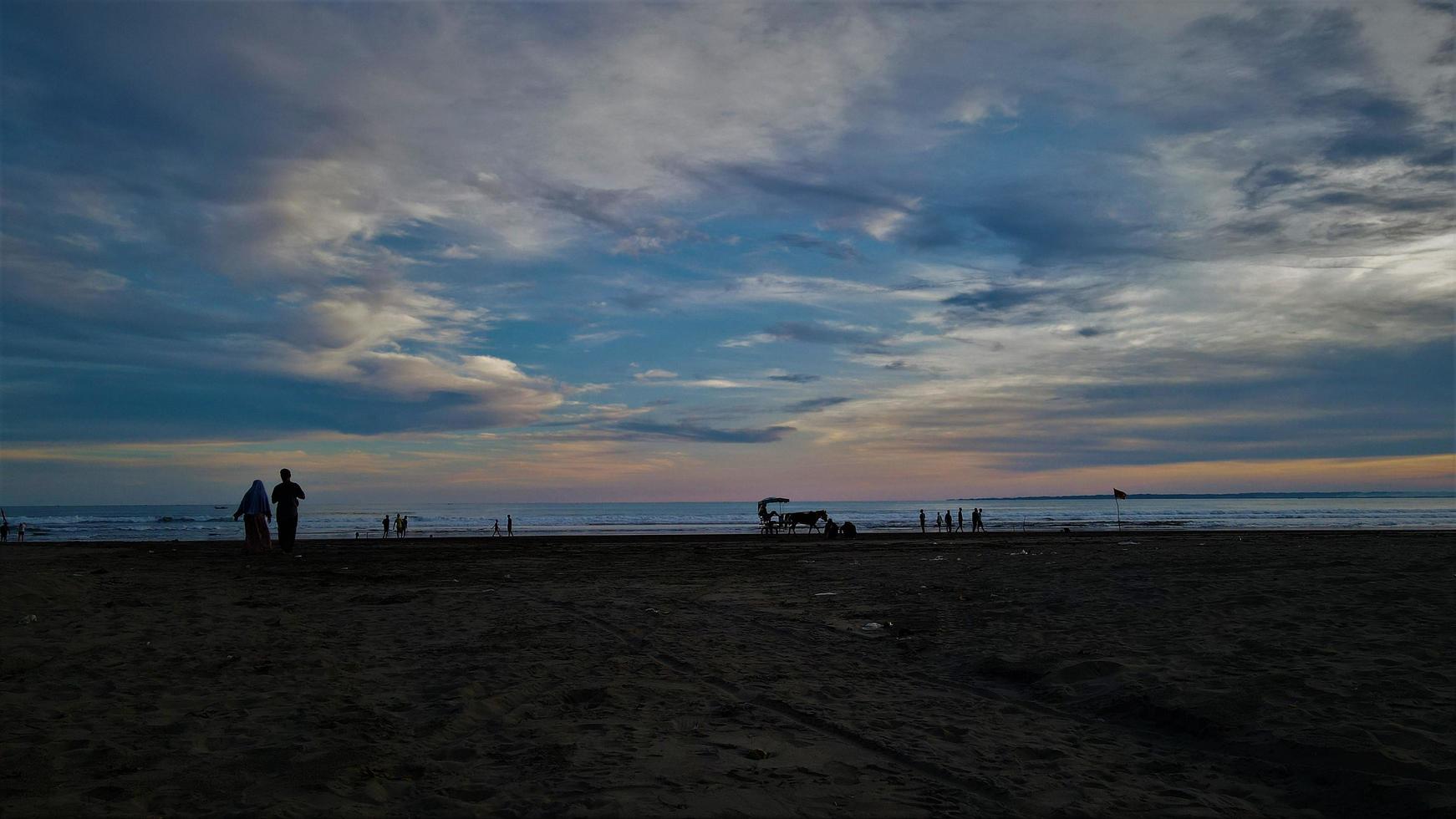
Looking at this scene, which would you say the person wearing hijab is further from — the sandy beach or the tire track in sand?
the tire track in sand

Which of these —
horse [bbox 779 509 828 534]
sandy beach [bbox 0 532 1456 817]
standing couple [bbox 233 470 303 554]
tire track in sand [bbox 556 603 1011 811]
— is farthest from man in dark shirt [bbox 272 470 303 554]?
horse [bbox 779 509 828 534]

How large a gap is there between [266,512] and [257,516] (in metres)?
0.25

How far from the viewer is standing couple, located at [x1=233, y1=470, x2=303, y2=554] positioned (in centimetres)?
2047

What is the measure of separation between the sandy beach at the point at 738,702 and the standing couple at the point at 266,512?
6572 millimetres

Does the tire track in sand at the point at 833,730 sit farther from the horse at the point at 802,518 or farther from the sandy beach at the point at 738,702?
the horse at the point at 802,518

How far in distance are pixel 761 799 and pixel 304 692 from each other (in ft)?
14.5

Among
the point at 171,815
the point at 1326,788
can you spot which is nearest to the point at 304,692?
the point at 171,815

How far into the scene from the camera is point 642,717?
631 centimetres

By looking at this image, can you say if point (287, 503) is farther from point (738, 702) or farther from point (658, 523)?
point (658, 523)

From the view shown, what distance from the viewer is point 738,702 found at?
6875 mm

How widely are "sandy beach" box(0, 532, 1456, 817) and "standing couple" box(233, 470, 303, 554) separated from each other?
6.57m

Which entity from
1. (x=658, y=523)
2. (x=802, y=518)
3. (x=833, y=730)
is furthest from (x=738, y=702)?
(x=658, y=523)

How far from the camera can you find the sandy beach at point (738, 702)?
4.64 metres

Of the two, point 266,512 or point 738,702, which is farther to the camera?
point 266,512
